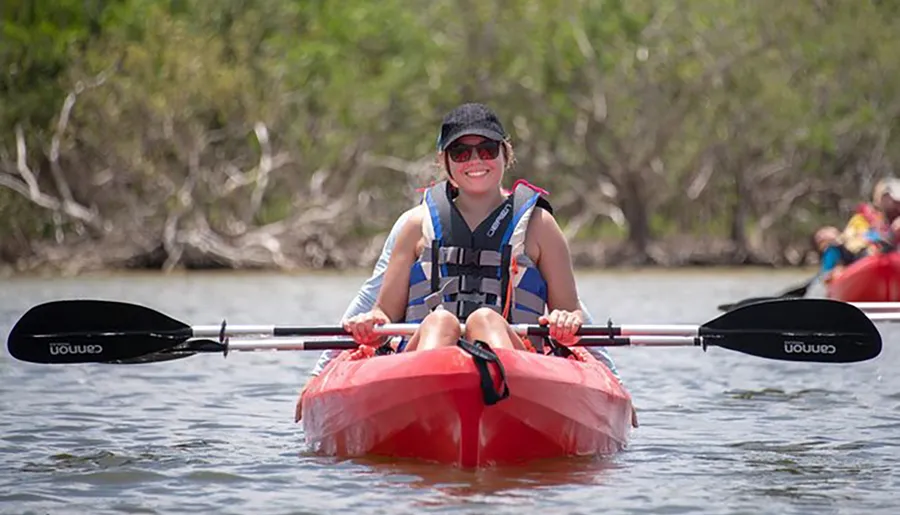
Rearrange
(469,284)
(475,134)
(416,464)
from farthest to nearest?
(469,284), (475,134), (416,464)

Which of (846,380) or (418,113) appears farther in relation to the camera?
(418,113)

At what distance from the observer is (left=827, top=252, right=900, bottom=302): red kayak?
1269cm

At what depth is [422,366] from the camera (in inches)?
200

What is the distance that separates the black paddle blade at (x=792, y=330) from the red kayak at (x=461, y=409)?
630 millimetres

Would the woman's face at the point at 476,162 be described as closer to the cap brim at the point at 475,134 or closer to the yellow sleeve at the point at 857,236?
the cap brim at the point at 475,134

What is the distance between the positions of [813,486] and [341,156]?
22.0m

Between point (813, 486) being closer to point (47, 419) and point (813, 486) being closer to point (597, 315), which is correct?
point (47, 419)

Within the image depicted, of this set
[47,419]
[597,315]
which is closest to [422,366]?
[47,419]

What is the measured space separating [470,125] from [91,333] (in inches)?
65.7

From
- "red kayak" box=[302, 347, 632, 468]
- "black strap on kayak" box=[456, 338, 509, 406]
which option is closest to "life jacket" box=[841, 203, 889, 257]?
"red kayak" box=[302, 347, 632, 468]

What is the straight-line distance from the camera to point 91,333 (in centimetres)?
619

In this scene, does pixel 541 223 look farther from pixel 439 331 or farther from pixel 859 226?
pixel 859 226

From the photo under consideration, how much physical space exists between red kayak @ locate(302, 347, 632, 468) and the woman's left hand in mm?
87

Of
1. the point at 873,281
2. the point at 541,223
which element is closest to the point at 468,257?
the point at 541,223
